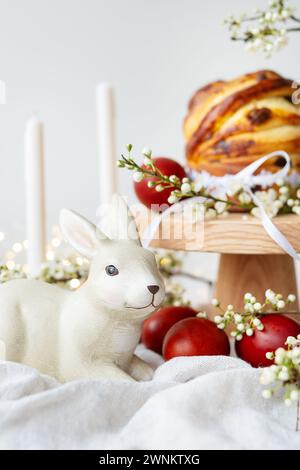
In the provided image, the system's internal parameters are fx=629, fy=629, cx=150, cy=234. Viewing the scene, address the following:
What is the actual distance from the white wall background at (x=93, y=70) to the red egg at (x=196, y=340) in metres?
0.83

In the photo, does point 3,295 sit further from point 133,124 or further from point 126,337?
point 133,124

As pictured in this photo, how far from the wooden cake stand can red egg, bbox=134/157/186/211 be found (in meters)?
0.03

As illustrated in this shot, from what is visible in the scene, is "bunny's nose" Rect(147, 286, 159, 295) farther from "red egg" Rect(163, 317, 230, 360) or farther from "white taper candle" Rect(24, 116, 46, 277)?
"white taper candle" Rect(24, 116, 46, 277)

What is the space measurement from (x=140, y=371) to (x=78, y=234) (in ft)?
0.69

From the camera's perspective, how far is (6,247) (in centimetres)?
156

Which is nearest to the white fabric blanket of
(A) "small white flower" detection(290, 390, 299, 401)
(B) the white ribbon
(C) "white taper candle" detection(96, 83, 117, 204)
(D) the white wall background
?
(A) "small white flower" detection(290, 390, 299, 401)

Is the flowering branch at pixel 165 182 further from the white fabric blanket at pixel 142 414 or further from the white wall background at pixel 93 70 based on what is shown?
the white wall background at pixel 93 70

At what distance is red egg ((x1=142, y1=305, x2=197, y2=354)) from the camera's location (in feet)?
3.39

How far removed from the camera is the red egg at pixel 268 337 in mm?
848

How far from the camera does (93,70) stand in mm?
1730

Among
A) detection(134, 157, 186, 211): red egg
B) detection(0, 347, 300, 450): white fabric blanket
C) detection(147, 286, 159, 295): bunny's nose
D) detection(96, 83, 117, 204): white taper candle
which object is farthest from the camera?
detection(96, 83, 117, 204): white taper candle

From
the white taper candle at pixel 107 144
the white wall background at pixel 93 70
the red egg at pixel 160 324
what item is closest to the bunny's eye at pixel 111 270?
the red egg at pixel 160 324

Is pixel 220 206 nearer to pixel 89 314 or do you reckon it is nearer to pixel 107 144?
pixel 89 314
